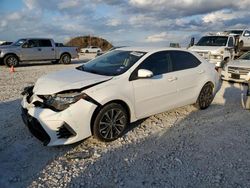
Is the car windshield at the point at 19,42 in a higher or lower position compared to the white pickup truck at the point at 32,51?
higher

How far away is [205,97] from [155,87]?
204 cm

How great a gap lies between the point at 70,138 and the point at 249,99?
14.9 feet

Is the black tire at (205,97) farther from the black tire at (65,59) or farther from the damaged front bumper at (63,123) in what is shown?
the black tire at (65,59)

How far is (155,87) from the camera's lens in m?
5.42

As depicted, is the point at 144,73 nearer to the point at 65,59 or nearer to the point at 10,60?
the point at 10,60

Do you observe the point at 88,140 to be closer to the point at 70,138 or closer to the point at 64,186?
the point at 70,138

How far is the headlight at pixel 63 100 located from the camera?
441cm

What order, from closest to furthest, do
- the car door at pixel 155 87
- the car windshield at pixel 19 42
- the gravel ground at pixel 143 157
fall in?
1. the gravel ground at pixel 143 157
2. the car door at pixel 155 87
3. the car windshield at pixel 19 42

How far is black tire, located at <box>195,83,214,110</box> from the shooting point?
6.79 m

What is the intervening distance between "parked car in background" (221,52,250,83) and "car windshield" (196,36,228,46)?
3.06 meters

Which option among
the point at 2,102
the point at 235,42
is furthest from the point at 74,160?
the point at 235,42

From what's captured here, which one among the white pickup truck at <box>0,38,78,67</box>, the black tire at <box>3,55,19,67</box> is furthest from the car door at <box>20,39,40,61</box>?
the black tire at <box>3,55,19,67</box>

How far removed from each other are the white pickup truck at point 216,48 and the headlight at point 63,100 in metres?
9.74

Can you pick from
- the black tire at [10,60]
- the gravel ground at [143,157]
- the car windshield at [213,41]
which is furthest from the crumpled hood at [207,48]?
the black tire at [10,60]
